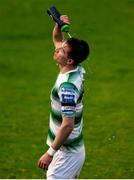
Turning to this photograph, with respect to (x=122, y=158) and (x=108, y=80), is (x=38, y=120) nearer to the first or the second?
(x=122, y=158)

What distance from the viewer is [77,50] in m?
7.12

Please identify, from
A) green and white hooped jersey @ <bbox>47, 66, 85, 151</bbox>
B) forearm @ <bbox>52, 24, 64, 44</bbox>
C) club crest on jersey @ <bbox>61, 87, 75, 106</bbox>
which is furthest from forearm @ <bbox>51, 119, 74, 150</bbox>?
forearm @ <bbox>52, 24, 64, 44</bbox>

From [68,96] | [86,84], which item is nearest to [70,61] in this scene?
[68,96]

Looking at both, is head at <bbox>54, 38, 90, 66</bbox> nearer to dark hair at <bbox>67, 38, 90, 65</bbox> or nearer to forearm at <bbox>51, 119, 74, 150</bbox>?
dark hair at <bbox>67, 38, 90, 65</bbox>

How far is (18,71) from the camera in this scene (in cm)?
1844

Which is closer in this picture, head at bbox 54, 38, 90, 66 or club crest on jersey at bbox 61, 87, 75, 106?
club crest on jersey at bbox 61, 87, 75, 106

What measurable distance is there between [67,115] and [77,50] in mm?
673

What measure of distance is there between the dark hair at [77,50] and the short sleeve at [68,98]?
0.29 meters

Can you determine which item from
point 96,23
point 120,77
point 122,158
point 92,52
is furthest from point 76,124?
point 96,23

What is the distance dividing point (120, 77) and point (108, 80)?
1.34 ft

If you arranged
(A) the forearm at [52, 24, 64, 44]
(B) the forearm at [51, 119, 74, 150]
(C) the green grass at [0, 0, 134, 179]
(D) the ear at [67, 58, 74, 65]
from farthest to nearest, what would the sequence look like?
(C) the green grass at [0, 0, 134, 179] → (A) the forearm at [52, 24, 64, 44] → (D) the ear at [67, 58, 74, 65] → (B) the forearm at [51, 119, 74, 150]

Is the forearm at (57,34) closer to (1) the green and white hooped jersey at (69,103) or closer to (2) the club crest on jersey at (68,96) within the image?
(1) the green and white hooped jersey at (69,103)

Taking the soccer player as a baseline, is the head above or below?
above

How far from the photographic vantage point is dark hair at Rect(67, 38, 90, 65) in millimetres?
7105
